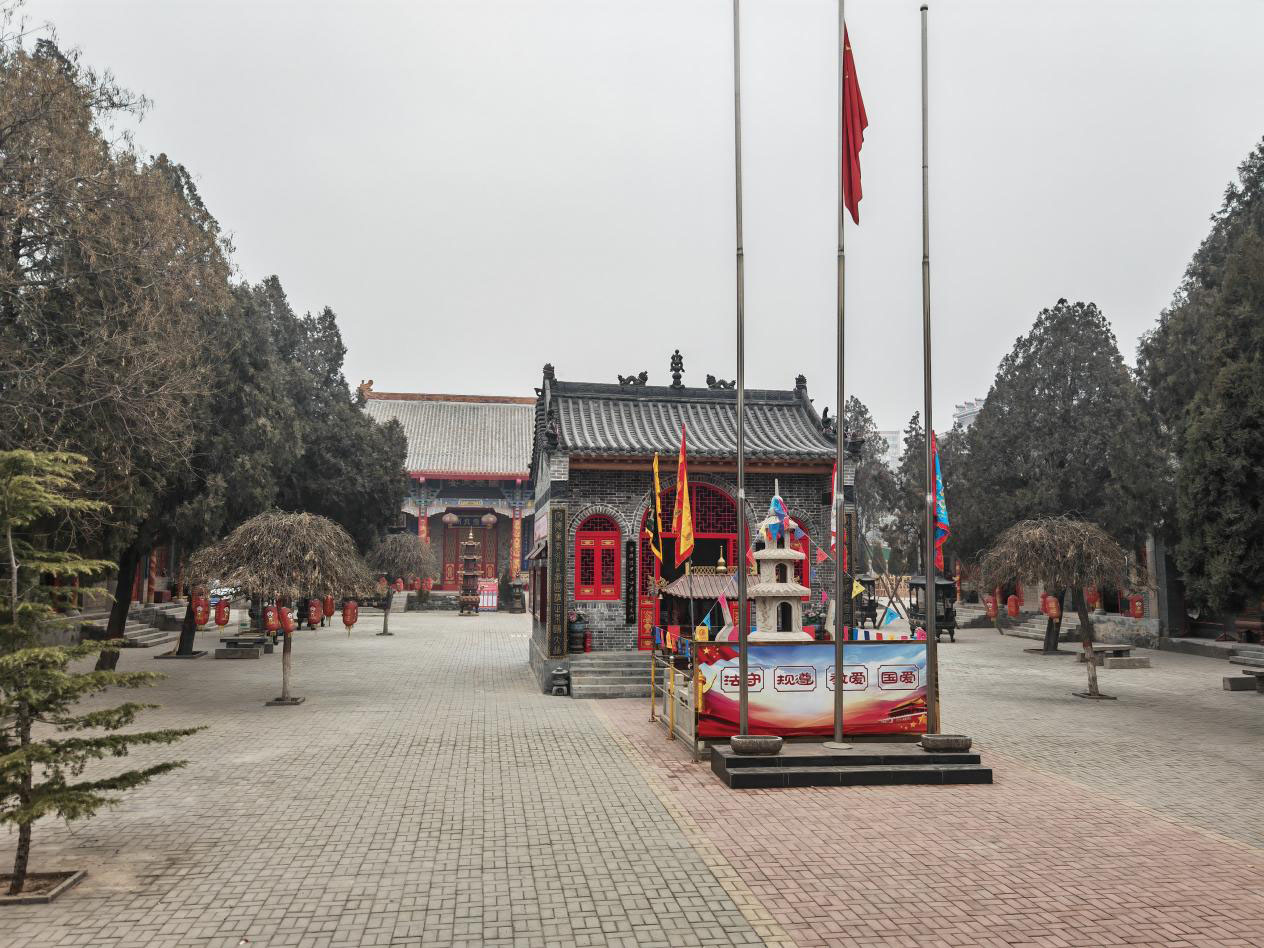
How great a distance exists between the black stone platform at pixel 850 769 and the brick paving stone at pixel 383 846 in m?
1.11

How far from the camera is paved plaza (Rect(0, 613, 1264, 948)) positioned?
6059 millimetres

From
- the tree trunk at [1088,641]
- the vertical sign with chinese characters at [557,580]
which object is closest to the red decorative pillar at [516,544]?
the vertical sign with chinese characters at [557,580]

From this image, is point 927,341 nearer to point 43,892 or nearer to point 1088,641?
point 1088,641

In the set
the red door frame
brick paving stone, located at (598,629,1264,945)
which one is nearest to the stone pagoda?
brick paving stone, located at (598,629,1264,945)

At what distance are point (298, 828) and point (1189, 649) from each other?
24324 mm

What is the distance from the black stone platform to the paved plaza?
176mm

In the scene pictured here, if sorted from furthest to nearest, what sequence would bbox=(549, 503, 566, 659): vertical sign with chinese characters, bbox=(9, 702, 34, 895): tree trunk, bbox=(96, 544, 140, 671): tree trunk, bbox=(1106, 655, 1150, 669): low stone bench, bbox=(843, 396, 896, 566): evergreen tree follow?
bbox=(843, 396, 896, 566): evergreen tree
bbox=(1106, 655, 1150, 669): low stone bench
bbox=(96, 544, 140, 671): tree trunk
bbox=(549, 503, 566, 659): vertical sign with chinese characters
bbox=(9, 702, 34, 895): tree trunk

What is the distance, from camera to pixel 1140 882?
271 inches

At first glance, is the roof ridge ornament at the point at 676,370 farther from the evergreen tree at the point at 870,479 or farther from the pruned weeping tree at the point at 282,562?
the evergreen tree at the point at 870,479

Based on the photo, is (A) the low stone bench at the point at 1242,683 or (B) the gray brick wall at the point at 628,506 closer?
(A) the low stone bench at the point at 1242,683

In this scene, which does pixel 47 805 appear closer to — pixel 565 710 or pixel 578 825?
pixel 578 825

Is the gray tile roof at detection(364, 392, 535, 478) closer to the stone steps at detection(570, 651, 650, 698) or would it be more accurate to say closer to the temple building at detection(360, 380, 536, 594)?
the temple building at detection(360, 380, 536, 594)

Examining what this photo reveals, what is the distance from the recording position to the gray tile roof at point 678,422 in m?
18.7

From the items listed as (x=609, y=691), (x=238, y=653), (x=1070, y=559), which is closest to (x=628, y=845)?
(x=609, y=691)
